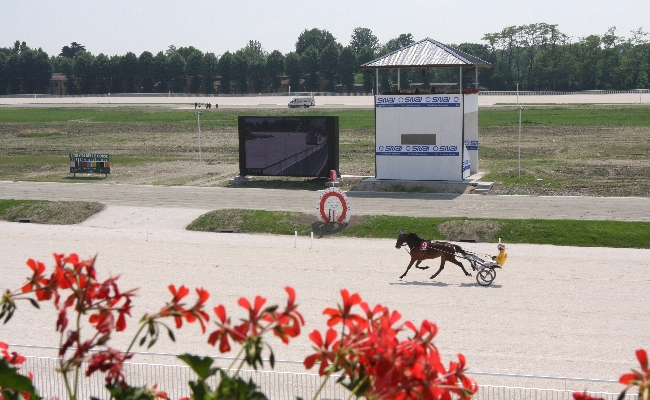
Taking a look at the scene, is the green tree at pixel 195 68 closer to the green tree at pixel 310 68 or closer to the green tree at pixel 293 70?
the green tree at pixel 293 70

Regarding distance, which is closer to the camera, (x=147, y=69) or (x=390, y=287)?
(x=390, y=287)

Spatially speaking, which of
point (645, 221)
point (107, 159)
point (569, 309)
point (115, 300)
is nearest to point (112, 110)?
point (107, 159)

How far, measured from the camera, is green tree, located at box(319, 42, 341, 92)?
13250cm

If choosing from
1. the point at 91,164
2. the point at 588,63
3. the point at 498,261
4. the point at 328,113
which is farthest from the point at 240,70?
the point at 498,261

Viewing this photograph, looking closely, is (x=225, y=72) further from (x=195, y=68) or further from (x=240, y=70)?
(x=195, y=68)

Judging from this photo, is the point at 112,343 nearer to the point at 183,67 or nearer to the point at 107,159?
the point at 107,159

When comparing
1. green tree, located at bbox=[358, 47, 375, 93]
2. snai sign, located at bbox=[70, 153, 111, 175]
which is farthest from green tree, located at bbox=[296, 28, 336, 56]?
snai sign, located at bbox=[70, 153, 111, 175]

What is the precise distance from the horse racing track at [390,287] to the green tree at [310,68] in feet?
348

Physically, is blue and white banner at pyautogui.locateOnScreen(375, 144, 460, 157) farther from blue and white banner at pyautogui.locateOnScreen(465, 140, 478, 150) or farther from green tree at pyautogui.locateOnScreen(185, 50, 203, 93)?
green tree at pyautogui.locateOnScreen(185, 50, 203, 93)

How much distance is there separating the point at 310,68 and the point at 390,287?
384ft

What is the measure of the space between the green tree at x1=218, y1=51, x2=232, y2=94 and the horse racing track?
107m

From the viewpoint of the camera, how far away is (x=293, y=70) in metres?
134

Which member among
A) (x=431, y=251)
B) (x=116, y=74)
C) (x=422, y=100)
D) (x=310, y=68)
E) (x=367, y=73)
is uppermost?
(x=310, y=68)

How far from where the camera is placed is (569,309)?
17.1m
